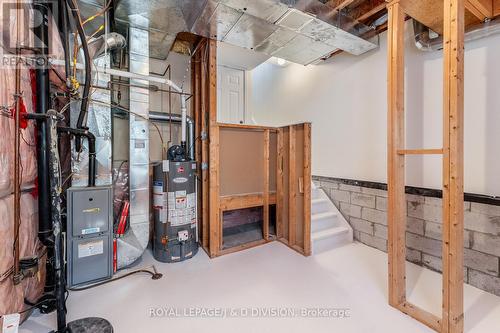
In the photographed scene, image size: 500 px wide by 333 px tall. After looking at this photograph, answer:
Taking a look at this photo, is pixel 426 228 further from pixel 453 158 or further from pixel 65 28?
pixel 65 28

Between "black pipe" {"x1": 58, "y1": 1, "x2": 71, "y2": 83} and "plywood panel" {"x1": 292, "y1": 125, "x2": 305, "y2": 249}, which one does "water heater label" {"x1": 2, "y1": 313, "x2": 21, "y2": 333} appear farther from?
"plywood panel" {"x1": 292, "y1": 125, "x2": 305, "y2": 249}

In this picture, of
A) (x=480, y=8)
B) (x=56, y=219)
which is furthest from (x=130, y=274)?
(x=480, y=8)

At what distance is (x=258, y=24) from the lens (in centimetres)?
261

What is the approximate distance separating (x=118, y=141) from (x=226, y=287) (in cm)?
257

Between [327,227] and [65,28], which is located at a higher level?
[65,28]

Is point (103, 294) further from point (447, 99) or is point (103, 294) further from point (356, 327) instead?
point (447, 99)

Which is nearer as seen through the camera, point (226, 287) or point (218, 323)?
point (218, 323)

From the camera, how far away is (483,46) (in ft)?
7.95

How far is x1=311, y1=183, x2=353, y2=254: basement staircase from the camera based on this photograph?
3.29 m

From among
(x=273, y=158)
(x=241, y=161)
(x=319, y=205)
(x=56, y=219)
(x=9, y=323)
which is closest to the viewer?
(x=9, y=323)

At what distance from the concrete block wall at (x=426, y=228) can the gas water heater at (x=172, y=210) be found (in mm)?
2487

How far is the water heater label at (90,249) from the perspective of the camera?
7.68 feet

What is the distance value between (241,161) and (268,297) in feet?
5.99

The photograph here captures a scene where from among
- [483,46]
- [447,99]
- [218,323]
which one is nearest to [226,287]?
[218,323]
